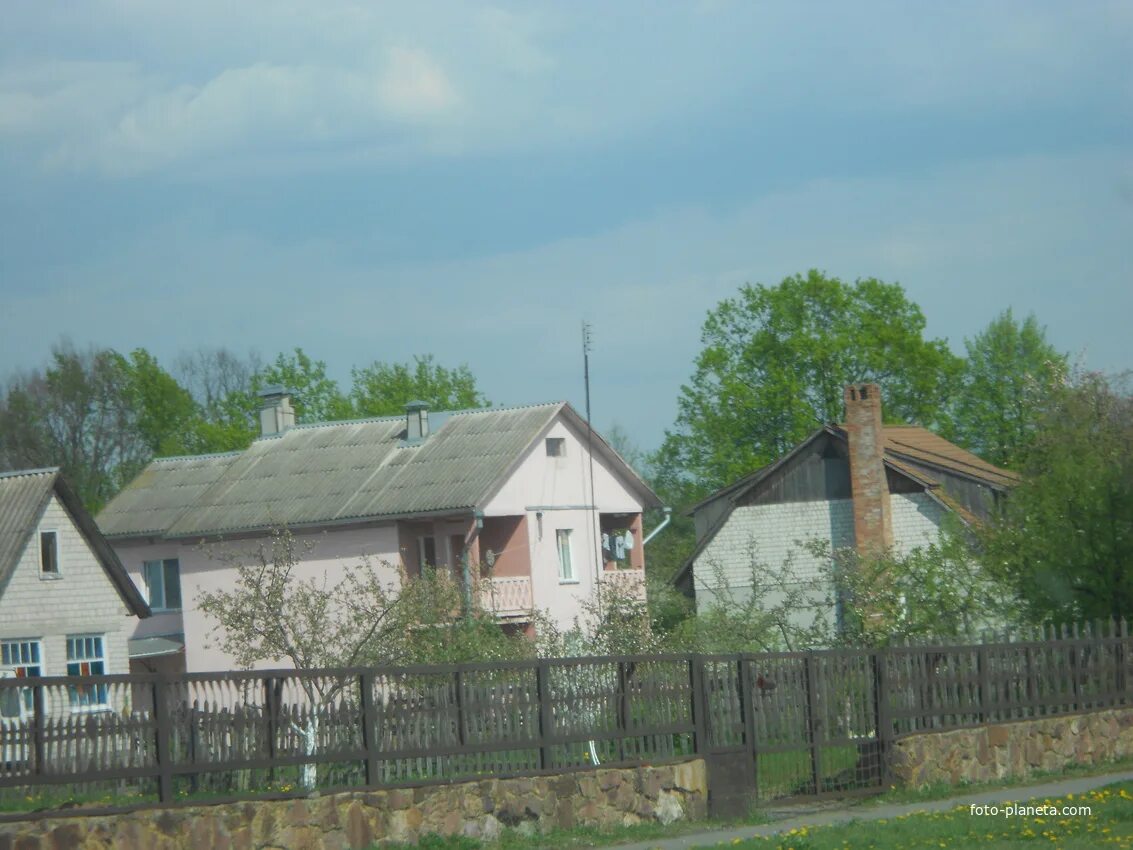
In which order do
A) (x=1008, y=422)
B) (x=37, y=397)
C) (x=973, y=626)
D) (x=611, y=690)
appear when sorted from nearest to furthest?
(x=611, y=690) < (x=973, y=626) < (x=1008, y=422) < (x=37, y=397)

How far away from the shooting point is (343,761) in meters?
13.5

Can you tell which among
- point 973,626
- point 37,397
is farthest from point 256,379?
point 973,626

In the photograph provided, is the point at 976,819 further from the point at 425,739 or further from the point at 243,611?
the point at 243,611

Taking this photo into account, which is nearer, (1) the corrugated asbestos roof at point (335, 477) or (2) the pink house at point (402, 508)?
(2) the pink house at point (402, 508)

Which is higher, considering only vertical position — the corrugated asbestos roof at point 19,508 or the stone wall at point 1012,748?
the corrugated asbestos roof at point 19,508

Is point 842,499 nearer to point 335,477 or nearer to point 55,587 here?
point 335,477

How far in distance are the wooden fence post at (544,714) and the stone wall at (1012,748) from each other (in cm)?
480

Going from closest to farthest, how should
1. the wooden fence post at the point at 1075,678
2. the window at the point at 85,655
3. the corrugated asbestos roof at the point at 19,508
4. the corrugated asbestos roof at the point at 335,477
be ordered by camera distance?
1. the wooden fence post at the point at 1075,678
2. the corrugated asbestos roof at the point at 19,508
3. the window at the point at 85,655
4. the corrugated asbestos roof at the point at 335,477

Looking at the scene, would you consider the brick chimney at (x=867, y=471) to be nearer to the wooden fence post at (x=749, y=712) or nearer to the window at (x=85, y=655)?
the window at (x=85, y=655)

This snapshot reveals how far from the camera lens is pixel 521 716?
1482 centimetres

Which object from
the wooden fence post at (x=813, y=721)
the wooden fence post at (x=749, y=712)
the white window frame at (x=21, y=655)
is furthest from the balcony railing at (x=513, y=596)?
the wooden fence post at (x=749, y=712)

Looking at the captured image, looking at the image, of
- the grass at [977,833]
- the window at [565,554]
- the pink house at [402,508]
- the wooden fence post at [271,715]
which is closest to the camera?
the grass at [977,833]

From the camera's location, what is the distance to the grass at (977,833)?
12047mm

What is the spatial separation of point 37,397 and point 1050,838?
67.0 metres
